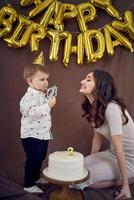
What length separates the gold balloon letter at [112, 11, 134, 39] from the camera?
193cm

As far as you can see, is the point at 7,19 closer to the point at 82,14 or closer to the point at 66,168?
the point at 82,14

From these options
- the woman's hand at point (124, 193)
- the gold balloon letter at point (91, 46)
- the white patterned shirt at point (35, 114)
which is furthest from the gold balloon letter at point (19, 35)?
the woman's hand at point (124, 193)

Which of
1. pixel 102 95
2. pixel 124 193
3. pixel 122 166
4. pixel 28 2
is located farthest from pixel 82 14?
pixel 124 193

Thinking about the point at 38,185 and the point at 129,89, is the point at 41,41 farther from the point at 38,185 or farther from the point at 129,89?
the point at 38,185

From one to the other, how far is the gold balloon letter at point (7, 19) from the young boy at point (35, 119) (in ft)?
1.46

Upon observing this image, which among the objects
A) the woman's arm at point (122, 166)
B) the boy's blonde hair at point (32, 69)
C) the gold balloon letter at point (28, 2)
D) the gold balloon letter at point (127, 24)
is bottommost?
the woman's arm at point (122, 166)

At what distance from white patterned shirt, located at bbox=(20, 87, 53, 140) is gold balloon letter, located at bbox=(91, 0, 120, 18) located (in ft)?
2.31

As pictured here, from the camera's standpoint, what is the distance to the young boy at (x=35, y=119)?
5.09 feet

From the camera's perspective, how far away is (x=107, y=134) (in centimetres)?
176

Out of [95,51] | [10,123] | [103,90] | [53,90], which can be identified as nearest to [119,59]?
[95,51]

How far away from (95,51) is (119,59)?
0.52ft

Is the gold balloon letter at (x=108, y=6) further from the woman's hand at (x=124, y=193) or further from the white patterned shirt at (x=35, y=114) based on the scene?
the woman's hand at (x=124, y=193)

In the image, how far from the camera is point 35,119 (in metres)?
1.58

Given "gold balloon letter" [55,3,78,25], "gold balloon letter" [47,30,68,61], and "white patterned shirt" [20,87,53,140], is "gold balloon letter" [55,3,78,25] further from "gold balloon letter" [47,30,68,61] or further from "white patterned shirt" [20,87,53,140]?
"white patterned shirt" [20,87,53,140]
